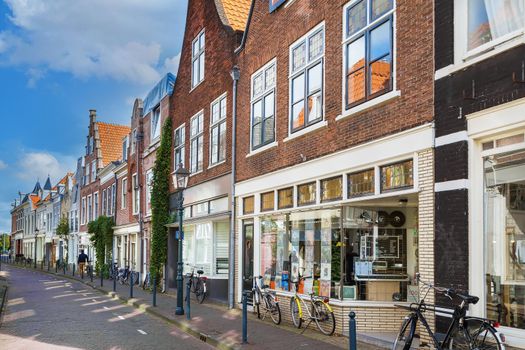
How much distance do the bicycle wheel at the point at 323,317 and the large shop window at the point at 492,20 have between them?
6052 millimetres

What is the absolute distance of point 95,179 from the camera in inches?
1925

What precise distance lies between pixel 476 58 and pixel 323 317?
248 inches

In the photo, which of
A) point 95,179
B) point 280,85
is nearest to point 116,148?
point 95,179

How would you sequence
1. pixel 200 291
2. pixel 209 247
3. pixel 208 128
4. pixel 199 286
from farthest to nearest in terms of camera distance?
pixel 208 128, pixel 209 247, pixel 199 286, pixel 200 291

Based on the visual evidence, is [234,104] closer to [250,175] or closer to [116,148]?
[250,175]

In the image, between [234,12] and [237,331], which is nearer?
[237,331]

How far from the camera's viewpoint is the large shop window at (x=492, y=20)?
8609 mm

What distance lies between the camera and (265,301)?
15508 mm

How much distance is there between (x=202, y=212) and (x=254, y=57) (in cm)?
683

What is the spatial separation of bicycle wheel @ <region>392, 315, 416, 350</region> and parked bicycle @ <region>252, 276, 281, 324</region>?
18.7 ft

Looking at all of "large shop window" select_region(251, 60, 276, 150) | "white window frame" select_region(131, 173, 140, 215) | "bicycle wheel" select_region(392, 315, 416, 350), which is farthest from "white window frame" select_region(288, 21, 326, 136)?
"white window frame" select_region(131, 173, 140, 215)

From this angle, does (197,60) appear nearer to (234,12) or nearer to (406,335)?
(234,12)

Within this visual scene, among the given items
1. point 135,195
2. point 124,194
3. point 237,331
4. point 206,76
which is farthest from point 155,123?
point 237,331

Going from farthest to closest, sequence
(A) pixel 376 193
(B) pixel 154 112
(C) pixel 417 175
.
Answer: (B) pixel 154 112, (A) pixel 376 193, (C) pixel 417 175
